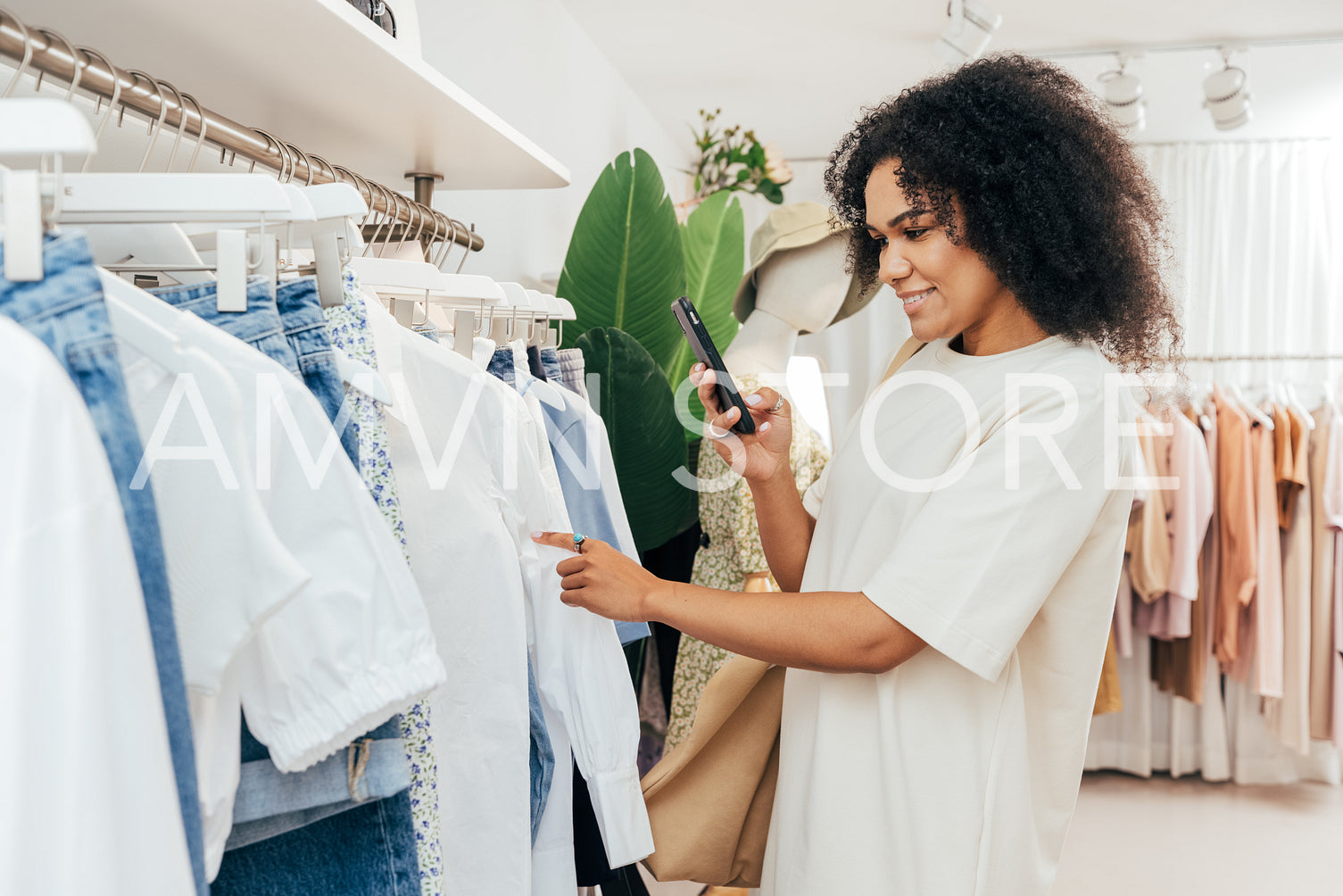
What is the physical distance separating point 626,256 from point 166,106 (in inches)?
48.1

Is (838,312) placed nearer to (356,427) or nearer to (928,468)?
(928,468)

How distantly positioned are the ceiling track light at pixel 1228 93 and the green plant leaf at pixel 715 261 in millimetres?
1683

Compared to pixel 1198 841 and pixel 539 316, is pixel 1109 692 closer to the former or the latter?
pixel 1198 841

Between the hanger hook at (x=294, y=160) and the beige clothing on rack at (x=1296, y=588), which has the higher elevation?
the hanger hook at (x=294, y=160)

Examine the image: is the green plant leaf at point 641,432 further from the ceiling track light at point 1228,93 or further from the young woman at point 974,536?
the ceiling track light at point 1228,93

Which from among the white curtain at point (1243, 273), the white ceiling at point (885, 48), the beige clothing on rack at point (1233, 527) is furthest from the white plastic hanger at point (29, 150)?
the white curtain at point (1243, 273)

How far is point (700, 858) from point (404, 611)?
30.8 inches

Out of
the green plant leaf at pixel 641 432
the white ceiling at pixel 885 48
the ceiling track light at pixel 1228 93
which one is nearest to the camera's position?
the green plant leaf at pixel 641 432

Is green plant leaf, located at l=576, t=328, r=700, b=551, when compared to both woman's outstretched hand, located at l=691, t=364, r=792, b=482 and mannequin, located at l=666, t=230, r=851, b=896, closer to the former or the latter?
mannequin, located at l=666, t=230, r=851, b=896

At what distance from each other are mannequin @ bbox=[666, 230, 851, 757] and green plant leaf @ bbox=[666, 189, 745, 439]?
49 cm

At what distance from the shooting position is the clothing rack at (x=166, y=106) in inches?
27.9

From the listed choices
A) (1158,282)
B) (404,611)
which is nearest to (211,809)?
(404,611)

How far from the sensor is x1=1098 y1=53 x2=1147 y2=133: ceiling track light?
10.2ft

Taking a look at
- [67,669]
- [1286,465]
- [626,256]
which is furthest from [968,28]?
[67,669]
